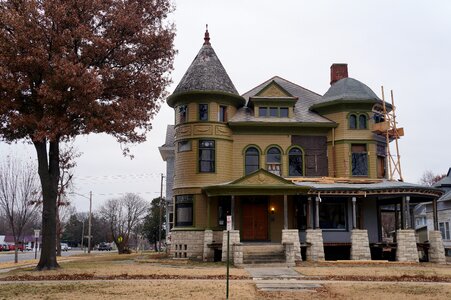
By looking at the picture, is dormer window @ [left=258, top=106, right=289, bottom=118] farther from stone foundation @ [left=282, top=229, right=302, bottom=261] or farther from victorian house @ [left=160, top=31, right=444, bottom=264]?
stone foundation @ [left=282, top=229, right=302, bottom=261]

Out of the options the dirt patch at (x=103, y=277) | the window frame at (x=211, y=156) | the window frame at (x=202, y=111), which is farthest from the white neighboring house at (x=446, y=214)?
the dirt patch at (x=103, y=277)

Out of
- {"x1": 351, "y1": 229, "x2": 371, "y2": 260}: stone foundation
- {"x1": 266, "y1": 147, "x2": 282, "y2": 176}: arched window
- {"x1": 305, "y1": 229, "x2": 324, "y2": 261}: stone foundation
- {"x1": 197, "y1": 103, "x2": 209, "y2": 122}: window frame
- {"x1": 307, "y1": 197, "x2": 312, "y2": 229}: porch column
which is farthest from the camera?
{"x1": 266, "y1": 147, "x2": 282, "y2": 176}: arched window

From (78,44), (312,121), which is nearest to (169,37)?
(78,44)

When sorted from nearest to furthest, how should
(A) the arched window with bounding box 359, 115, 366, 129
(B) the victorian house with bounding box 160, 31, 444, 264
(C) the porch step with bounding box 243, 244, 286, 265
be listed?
(C) the porch step with bounding box 243, 244, 286, 265 < (B) the victorian house with bounding box 160, 31, 444, 264 < (A) the arched window with bounding box 359, 115, 366, 129

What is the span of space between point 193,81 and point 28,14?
11.8 meters

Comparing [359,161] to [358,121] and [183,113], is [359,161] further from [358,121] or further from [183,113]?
[183,113]

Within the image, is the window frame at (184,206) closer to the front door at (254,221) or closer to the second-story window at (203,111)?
the front door at (254,221)

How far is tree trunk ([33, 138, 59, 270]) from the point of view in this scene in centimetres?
2244

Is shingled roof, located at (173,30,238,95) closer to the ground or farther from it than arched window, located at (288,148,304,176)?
farther from it

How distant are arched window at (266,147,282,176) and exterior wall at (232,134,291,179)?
0.83 feet

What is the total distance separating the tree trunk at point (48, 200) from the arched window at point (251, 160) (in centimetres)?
1189

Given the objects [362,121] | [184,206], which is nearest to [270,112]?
[362,121]

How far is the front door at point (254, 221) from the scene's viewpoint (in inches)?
1163

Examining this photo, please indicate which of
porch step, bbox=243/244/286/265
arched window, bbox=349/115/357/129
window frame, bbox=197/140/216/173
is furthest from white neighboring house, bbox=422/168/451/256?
window frame, bbox=197/140/216/173
